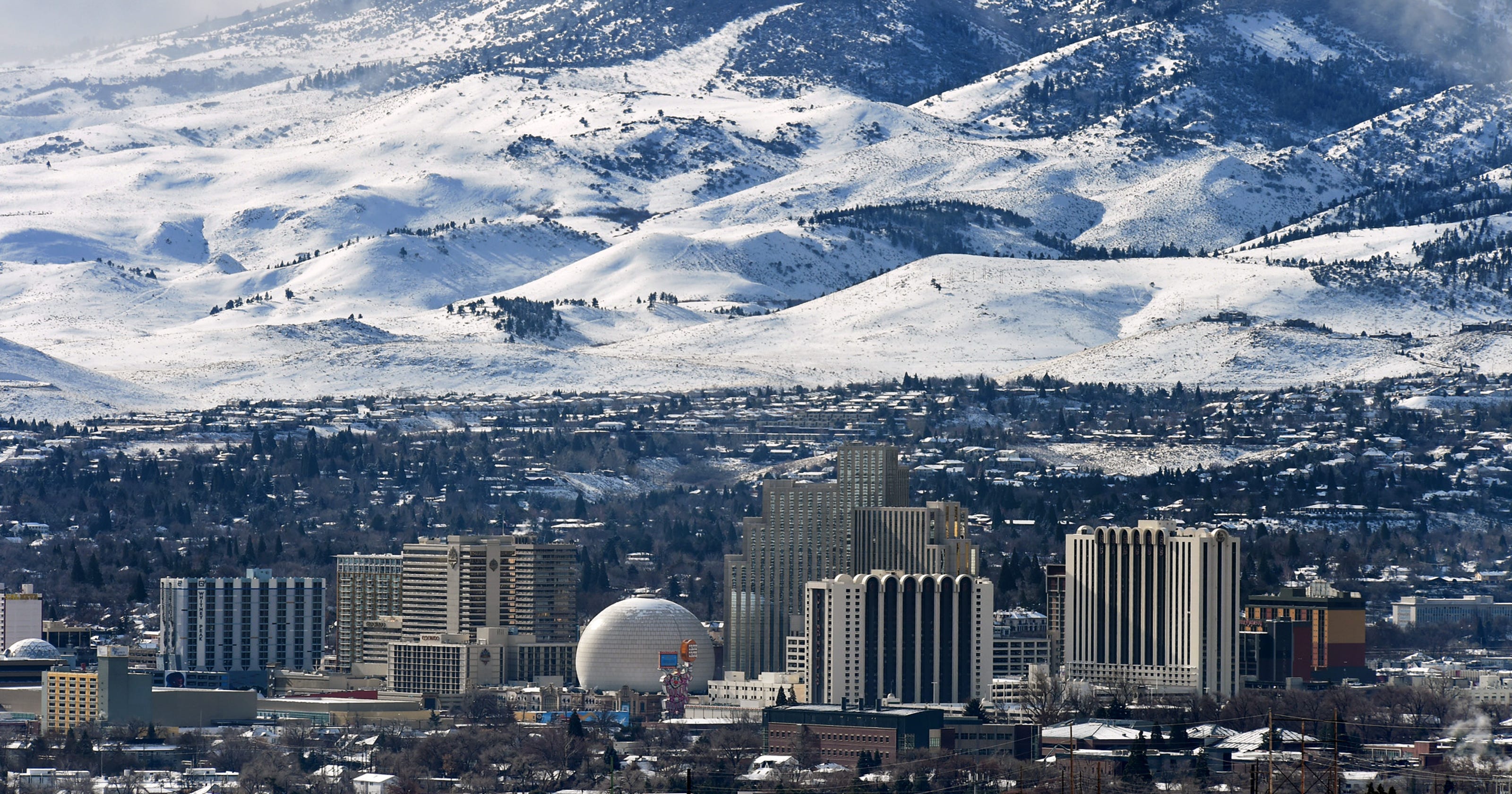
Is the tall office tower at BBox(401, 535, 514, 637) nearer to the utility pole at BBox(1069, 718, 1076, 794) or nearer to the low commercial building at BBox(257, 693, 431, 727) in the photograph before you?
the low commercial building at BBox(257, 693, 431, 727)

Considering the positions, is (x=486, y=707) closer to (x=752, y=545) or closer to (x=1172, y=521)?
(x=752, y=545)

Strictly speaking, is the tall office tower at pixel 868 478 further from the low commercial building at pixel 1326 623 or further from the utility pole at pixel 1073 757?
the utility pole at pixel 1073 757

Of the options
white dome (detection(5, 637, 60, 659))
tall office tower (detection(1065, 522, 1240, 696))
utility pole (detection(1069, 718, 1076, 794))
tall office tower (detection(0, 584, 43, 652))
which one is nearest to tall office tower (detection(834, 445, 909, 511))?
tall office tower (detection(1065, 522, 1240, 696))

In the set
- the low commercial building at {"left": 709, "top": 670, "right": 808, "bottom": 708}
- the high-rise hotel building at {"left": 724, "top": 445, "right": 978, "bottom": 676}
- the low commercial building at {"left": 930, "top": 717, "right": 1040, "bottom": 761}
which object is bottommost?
the low commercial building at {"left": 930, "top": 717, "right": 1040, "bottom": 761}

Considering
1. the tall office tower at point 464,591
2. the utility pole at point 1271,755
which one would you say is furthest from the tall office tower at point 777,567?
the utility pole at point 1271,755

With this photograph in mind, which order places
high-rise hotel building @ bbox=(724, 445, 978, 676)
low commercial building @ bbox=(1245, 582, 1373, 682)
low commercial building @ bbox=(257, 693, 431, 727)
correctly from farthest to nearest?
high-rise hotel building @ bbox=(724, 445, 978, 676)
low commercial building @ bbox=(1245, 582, 1373, 682)
low commercial building @ bbox=(257, 693, 431, 727)

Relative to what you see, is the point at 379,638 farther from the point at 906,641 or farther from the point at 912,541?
the point at 906,641
